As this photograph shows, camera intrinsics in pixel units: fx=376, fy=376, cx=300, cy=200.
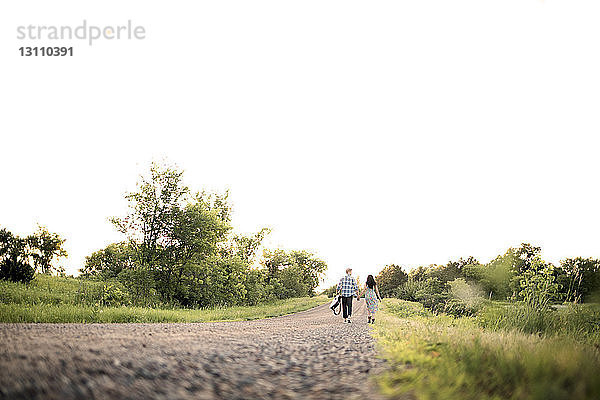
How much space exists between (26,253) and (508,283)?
39592mm

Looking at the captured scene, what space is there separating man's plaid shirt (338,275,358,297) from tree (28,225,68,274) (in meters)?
44.4

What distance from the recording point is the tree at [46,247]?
1879 inches

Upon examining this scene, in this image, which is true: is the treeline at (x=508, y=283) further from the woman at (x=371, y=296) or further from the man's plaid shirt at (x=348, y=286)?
the man's plaid shirt at (x=348, y=286)

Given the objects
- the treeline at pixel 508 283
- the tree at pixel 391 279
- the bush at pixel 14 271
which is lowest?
the tree at pixel 391 279

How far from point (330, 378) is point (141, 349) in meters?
2.69

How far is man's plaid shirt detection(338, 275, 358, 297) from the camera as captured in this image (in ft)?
56.3

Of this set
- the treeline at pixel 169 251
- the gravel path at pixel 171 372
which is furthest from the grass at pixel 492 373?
the treeline at pixel 169 251

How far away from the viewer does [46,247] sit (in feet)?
162

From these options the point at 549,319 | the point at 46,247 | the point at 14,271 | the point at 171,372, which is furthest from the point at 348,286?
the point at 46,247

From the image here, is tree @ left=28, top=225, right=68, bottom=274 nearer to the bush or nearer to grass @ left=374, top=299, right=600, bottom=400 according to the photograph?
the bush

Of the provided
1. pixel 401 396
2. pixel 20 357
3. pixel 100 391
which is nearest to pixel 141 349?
pixel 20 357

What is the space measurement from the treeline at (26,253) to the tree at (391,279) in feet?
200

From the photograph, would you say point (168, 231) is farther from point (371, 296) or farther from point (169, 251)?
point (371, 296)

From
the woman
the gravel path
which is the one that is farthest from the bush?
the gravel path
